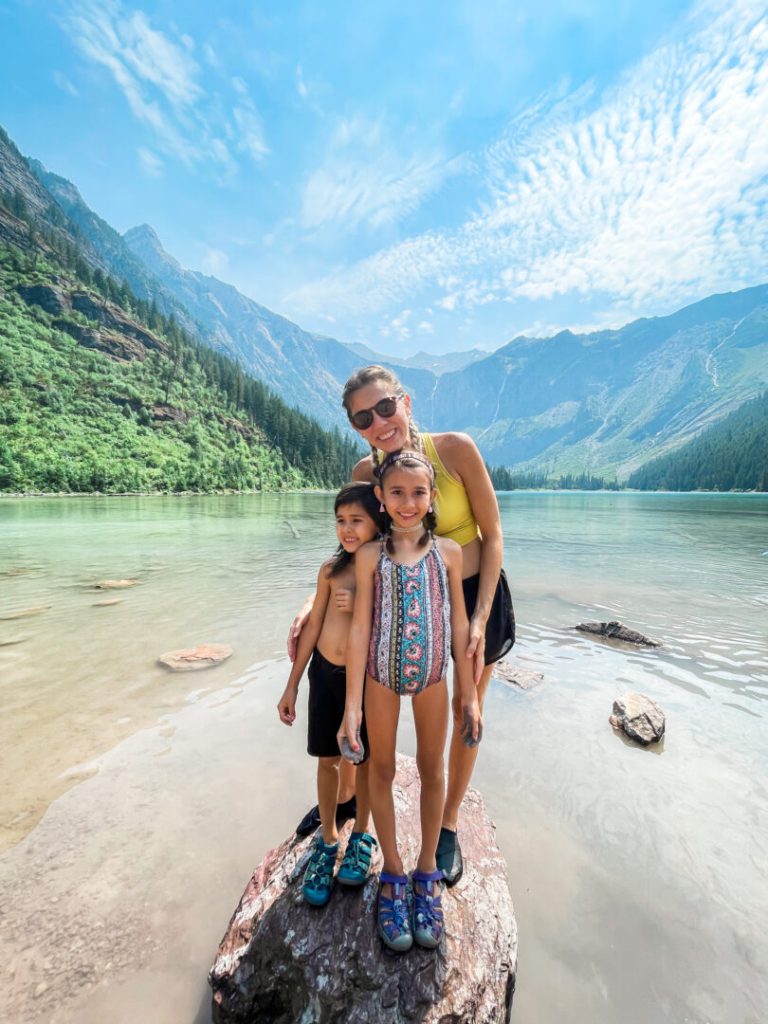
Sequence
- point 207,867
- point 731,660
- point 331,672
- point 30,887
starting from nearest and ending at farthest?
1. point 331,672
2. point 30,887
3. point 207,867
4. point 731,660

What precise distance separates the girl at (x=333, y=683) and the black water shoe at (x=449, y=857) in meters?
0.44

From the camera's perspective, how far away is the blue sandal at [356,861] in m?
2.55

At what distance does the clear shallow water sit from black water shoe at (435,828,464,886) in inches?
24.6

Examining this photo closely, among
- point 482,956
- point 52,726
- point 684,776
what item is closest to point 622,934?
point 482,956

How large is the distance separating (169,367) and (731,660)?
10769 centimetres

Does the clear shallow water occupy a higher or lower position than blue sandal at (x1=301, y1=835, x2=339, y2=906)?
lower

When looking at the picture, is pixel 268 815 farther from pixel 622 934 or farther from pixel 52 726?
pixel 52 726

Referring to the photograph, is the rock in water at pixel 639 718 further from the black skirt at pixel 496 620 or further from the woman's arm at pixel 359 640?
the woman's arm at pixel 359 640

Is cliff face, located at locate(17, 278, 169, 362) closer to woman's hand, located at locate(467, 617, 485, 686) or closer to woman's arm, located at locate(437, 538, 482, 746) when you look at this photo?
woman's arm, located at locate(437, 538, 482, 746)

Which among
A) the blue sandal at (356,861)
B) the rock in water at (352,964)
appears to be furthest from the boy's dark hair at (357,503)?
the rock in water at (352,964)

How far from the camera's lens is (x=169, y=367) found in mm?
95938

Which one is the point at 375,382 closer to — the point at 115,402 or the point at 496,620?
the point at 496,620

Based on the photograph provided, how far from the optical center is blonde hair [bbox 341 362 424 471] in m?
2.70

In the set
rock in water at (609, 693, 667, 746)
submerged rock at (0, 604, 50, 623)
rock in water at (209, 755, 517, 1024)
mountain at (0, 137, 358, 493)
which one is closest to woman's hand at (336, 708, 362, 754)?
rock in water at (209, 755, 517, 1024)
